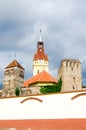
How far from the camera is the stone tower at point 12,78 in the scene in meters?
54.3

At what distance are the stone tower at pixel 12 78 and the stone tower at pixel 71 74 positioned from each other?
850 centimetres

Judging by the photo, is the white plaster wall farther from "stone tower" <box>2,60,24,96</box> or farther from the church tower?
the church tower

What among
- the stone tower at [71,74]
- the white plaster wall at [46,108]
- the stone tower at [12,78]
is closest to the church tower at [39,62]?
the stone tower at [12,78]

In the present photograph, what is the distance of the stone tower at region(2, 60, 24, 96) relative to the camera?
54312mm

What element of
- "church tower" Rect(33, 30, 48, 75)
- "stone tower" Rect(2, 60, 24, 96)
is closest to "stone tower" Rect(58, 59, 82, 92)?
"stone tower" Rect(2, 60, 24, 96)

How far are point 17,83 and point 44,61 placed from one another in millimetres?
51673

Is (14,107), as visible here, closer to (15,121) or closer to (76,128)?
(15,121)

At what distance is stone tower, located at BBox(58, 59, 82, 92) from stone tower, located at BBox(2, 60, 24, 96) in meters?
8.50

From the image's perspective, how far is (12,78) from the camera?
54.6 meters

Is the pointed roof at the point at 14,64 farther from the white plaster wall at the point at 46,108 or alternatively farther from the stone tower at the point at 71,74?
the white plaster wall at the point at 46,108

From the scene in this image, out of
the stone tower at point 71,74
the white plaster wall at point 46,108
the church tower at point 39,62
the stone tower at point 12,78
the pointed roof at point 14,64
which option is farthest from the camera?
the church tower at point 39,62

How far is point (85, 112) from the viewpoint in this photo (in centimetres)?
1817

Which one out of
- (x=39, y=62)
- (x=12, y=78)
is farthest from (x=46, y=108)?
(x=39, y=62)

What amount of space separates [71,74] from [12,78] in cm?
1173
